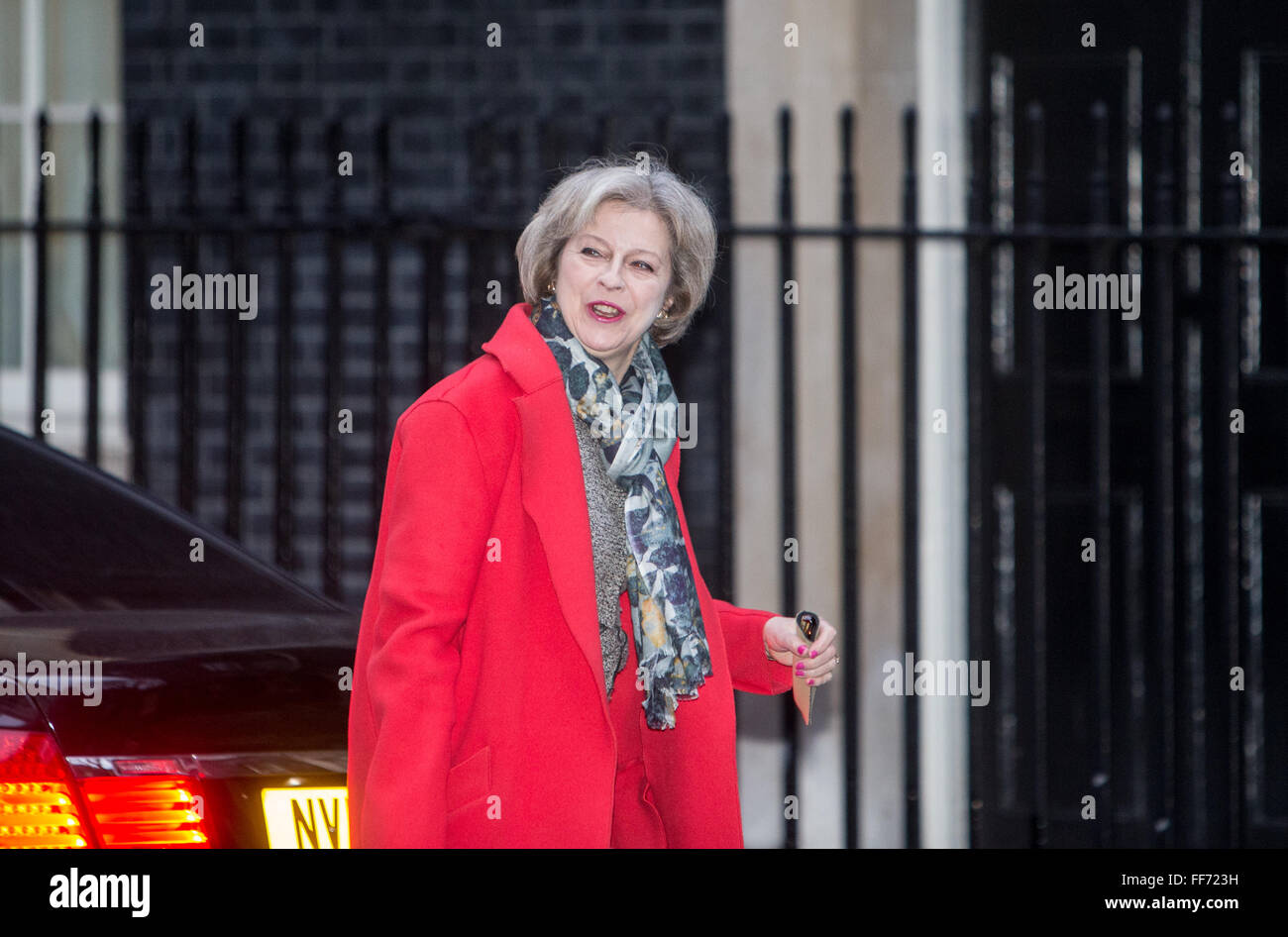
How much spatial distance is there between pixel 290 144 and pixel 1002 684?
9.78 feet

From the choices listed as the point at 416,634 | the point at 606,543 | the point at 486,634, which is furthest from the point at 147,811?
the point at 606,543

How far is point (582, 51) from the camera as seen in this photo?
484 centimetres

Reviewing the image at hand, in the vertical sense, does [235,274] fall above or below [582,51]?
below

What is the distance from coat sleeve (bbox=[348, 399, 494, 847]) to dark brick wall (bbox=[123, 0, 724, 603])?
2.76 metres

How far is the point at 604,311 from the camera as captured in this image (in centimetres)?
219

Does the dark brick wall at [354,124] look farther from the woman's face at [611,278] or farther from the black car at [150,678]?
the black car at [150,678]

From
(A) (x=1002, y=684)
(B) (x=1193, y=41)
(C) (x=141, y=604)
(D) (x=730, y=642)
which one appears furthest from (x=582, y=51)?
(C) (x=141, y=604)

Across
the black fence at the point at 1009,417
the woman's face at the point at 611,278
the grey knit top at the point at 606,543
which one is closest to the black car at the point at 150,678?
the grey knit top at the point at 606,543

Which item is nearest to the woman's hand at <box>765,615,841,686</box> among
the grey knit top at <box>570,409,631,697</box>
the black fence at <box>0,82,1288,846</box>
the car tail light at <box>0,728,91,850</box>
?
the grey knit top at <box>570,409,631,697</box>

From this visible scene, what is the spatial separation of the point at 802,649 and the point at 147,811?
106cm

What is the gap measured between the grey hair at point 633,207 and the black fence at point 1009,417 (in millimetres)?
1446

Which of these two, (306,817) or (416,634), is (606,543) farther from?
(306,817)

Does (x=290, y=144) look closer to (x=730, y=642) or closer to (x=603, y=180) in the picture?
(x=603, y=180)

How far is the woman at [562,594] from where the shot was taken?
1.93m
